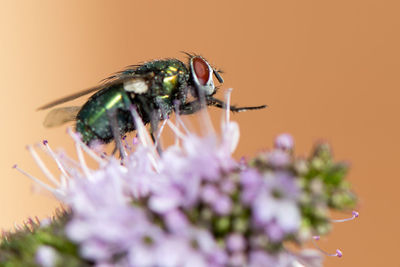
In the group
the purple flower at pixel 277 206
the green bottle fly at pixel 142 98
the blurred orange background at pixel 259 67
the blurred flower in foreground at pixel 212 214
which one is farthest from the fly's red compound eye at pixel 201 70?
the blurred orange background at pixel 259 67

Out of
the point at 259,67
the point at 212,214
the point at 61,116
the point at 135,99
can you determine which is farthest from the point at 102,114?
the point at 259,67

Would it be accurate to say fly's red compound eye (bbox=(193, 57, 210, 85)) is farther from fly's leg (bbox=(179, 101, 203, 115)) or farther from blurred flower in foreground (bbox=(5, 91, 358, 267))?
blurred flower in foreground (bbox=(5, 91, 358, 267))

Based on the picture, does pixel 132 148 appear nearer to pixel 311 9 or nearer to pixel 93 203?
pixel 93 203

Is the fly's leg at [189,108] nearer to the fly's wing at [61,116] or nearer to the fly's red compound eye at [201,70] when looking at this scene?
the fly's red compound eye at [201,70]

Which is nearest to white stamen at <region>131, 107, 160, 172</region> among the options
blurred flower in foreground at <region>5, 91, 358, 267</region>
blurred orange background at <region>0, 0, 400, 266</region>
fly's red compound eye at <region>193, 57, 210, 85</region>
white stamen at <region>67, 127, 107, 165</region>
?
white stamen at <region>67, 127, 107, 165</region>

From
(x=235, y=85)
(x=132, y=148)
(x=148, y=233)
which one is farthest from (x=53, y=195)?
(x=235, y=85)

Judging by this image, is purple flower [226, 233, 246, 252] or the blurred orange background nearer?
purple flower [226, 233, 246, 252]
